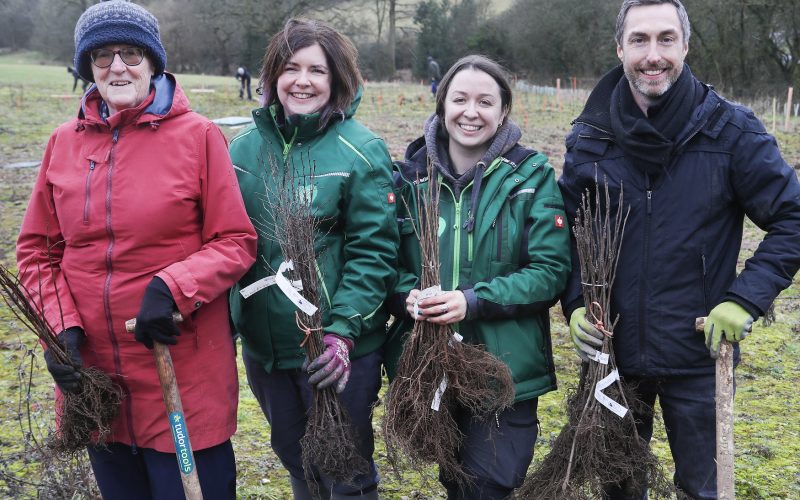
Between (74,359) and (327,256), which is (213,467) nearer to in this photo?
(74,359)

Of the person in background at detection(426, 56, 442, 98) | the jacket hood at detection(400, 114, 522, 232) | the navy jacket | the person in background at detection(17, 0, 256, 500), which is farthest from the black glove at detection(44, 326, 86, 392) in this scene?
the person in background at detection(426, 56, 442, 98)

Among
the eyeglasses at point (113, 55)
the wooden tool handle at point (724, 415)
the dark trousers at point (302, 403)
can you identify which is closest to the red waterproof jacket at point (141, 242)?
the eyeglasses at point (113, 55)

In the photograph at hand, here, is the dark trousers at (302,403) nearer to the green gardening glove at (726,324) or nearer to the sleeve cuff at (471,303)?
the sleeve cuff at (471,303)

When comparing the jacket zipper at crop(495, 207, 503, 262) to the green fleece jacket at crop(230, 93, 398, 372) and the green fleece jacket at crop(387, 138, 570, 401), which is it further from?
the green fleece jacket at crop(230, 93, 398, 372)

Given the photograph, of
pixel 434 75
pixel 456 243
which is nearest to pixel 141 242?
pixel 456 243

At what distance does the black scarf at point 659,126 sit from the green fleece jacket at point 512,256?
31 cm

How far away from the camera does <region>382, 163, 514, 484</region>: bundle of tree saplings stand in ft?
8.10

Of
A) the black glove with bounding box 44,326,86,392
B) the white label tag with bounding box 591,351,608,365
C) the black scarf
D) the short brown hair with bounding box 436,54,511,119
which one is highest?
the short brown hair with bounding box 436,54,511,119

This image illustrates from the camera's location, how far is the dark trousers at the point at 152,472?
2.43m

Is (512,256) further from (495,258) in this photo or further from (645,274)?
(645,274)

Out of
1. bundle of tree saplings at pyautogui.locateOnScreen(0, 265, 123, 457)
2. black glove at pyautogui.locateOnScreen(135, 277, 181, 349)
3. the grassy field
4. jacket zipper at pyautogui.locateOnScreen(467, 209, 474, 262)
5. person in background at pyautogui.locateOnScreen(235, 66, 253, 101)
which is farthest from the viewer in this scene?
person in background at pyautogui.locateOnScreen(235, 66, 253, 101)

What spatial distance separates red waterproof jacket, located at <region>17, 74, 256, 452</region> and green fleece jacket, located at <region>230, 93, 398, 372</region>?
157mm

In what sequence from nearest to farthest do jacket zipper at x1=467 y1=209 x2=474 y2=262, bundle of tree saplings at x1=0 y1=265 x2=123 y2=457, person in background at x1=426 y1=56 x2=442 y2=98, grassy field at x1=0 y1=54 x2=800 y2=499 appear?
bundle of tree saplings at x1=0 y1=265 x2=123 y2=457
jacket zipper at x1=467 y1=209 x2=474 y2=262
grassy field at x1=0 y1=54 x2=800 y2=499
person in background at x1=426 y1=56 x2=442 y2=98

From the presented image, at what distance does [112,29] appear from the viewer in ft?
7.38
